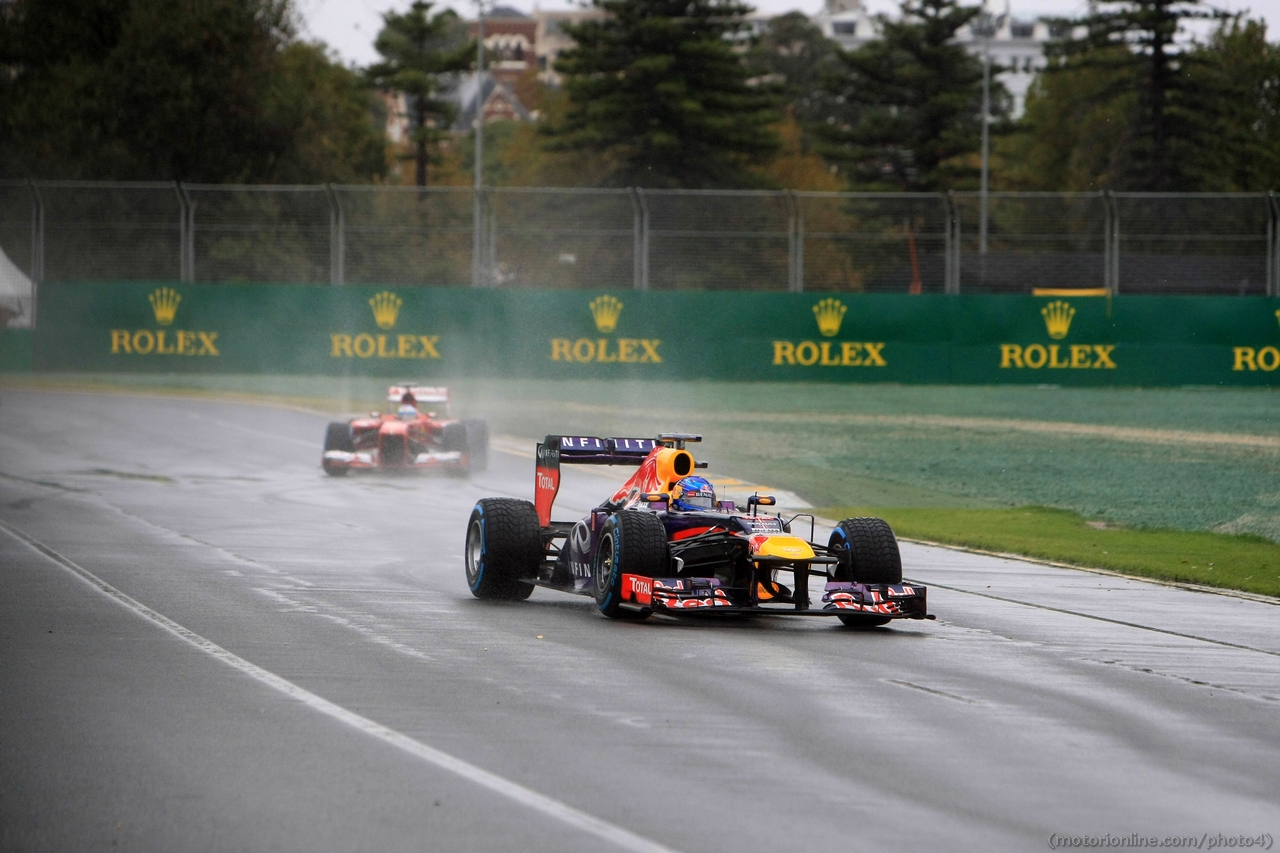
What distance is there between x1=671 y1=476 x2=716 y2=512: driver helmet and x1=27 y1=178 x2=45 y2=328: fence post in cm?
3044

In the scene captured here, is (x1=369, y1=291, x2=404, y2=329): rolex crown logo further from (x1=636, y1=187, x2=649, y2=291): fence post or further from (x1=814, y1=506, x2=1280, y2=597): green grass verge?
(x1=814, y1=506, x2=1280, y2=597): green grass verge

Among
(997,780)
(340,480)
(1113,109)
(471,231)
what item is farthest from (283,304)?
(1113,109)

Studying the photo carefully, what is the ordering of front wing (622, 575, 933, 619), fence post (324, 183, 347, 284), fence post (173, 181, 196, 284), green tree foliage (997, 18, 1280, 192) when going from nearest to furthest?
1. front wing (622, 575, 933, 619)
2. fence post (173, 181, 196, 284)
3. fence post (324, 183, 347, 284)
4. green tree foliage (997, 18, 1280, 192)

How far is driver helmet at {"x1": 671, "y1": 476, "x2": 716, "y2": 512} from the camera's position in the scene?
1199 cm

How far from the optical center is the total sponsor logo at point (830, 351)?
38.3 meters

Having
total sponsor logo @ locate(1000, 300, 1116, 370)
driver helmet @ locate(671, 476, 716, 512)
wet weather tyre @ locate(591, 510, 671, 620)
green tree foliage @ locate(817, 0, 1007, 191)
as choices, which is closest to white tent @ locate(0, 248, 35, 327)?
total sponsor logo @ locate(1000, 300, 1116, 370)

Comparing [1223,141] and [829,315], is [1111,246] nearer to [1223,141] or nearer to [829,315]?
[829,315]

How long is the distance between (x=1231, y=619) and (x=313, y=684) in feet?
22.6

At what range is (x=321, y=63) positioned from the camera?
249 feet

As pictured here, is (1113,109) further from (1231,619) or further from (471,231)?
(1231,619)

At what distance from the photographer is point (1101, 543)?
16938 mm

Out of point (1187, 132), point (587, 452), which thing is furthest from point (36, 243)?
point (1187, 132)

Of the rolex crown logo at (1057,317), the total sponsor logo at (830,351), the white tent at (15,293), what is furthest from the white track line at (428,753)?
the white tent at (15,293)

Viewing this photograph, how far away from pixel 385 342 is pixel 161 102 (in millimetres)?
22632
